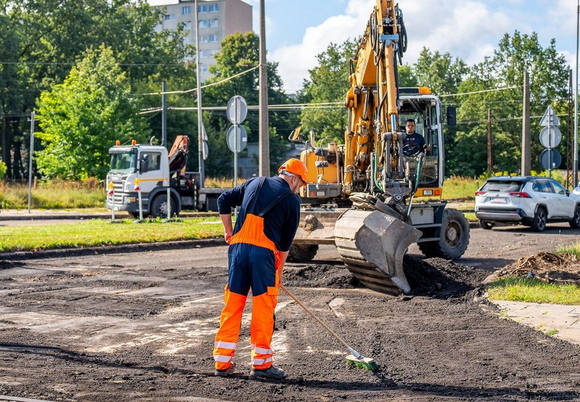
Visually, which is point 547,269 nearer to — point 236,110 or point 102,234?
point 236,110

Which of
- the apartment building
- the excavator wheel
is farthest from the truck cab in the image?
the apartment building

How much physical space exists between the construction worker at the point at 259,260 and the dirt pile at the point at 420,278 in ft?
14.9

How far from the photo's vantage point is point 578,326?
8.59 m

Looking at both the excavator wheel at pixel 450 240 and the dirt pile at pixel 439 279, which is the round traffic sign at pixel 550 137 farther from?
the dirt pile at pixel 439 279

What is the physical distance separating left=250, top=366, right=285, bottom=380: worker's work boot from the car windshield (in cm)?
1816

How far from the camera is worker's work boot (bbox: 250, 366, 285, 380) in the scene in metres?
6.61

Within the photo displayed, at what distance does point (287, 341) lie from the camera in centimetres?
811

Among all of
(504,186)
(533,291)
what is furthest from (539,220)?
(533,291)

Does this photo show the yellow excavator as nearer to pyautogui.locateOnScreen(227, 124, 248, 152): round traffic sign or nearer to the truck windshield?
pyautogui.locateOnScreen(227, 124, 248, 152): round traffic sign

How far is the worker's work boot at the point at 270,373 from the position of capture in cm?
661

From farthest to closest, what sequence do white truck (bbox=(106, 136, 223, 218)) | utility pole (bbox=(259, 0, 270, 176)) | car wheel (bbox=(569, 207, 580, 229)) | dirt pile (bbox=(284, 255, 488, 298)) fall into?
white truck (bbox=(106, 136, 223, 218)) < car wheel (bbox=(569, 207, 580, 229)) < utility pole (bbox=(259, 0, 270, 176)) < dirt pile (bbox=(284, 255, 488, 298))

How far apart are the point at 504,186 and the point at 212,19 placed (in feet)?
322

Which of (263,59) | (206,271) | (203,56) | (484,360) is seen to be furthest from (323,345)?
(203,56)

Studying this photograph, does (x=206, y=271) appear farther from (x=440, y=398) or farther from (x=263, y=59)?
(x=263, y=59)
